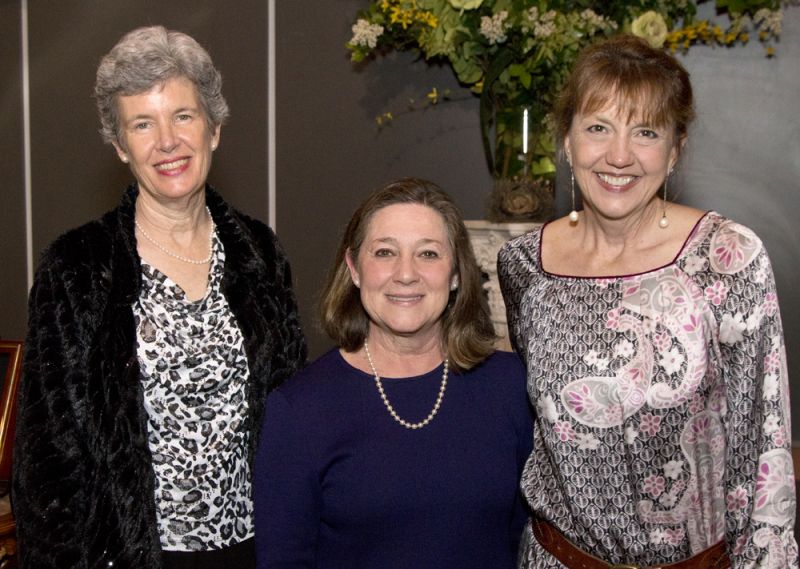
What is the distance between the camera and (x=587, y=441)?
5.82ft

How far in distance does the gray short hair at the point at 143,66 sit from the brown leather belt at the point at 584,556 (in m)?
1.21

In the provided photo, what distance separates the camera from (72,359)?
184cm

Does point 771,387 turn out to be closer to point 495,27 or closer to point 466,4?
point 495,27

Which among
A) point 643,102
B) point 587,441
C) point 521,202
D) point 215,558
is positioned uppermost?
point 643,102

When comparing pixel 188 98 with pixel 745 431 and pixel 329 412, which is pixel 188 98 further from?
pixel 745 431

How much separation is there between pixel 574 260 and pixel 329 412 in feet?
1.98

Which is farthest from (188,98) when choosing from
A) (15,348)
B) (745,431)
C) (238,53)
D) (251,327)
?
(238,53)

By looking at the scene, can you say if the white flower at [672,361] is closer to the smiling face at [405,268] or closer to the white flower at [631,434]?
the white flower at [631,434]

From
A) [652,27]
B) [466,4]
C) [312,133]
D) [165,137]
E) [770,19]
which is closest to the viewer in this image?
[165,137]

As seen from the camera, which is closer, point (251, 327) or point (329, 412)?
point (329, 412)

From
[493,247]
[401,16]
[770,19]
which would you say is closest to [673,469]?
[493,247]

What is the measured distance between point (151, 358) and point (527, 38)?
178 cm

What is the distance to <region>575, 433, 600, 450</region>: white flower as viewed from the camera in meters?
1.77

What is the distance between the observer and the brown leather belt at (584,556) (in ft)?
5.71
